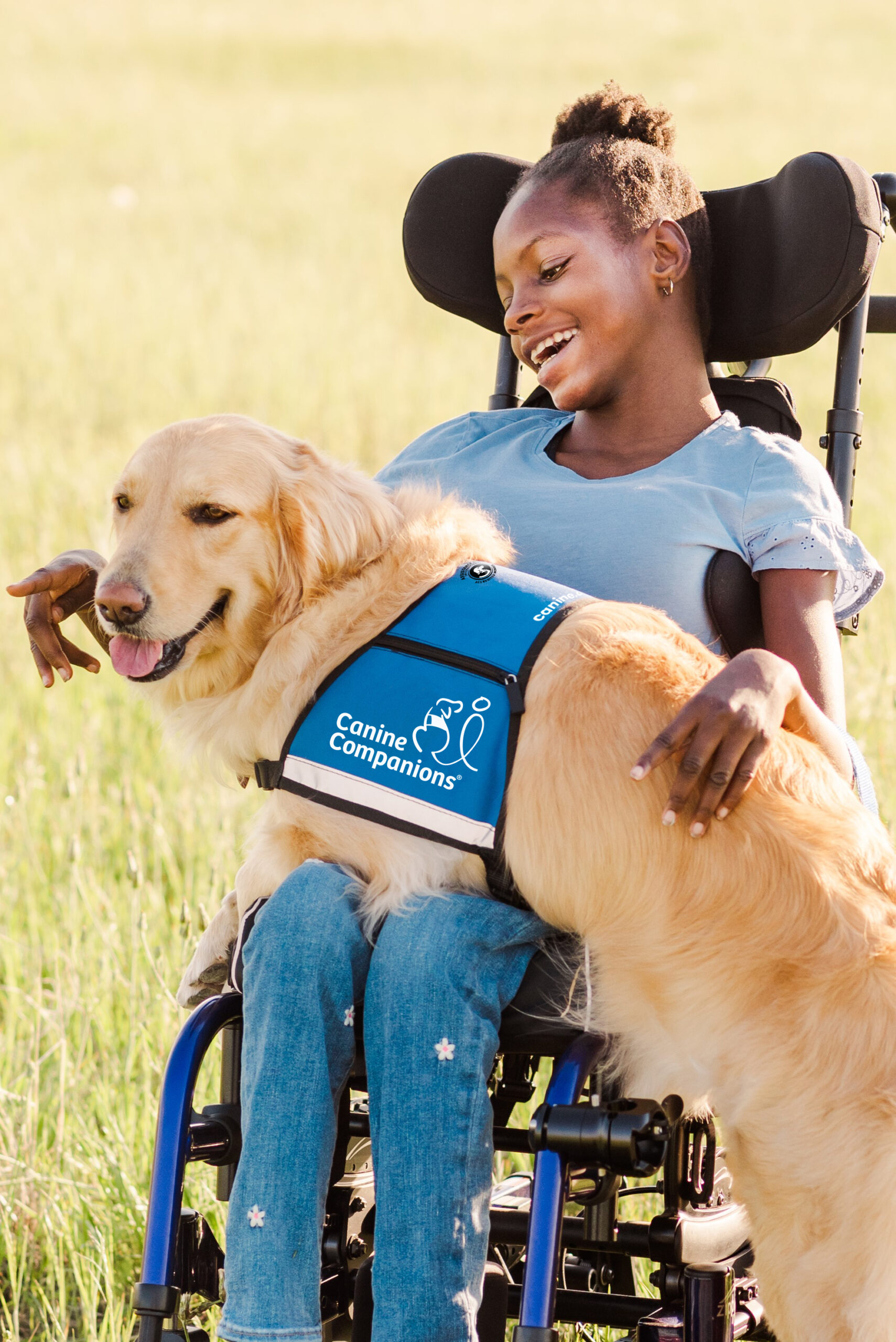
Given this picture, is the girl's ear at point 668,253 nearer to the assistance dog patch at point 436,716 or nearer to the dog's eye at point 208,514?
the assistance dog patch at point 436,716

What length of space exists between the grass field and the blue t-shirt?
95 centimetres

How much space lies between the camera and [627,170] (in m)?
2.34

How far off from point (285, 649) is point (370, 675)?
0.60 feet

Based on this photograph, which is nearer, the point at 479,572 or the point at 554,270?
the point at 479,572

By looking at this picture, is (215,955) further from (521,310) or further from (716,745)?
(521,310)

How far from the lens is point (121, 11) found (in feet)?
85.5

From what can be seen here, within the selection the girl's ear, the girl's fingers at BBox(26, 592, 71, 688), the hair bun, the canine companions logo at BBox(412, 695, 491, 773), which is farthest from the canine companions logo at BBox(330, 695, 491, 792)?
the hair bun

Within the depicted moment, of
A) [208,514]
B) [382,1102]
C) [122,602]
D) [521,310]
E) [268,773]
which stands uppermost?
[521,310]

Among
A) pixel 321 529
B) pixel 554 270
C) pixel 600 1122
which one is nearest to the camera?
pixel 600 1122

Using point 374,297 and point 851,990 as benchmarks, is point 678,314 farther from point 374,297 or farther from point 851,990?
point 374,297

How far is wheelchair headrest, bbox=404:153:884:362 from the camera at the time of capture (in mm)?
2309

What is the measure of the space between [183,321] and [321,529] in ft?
27.3

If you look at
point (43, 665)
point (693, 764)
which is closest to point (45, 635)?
point (43, 665)

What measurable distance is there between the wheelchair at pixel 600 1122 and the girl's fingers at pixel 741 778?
0.29 m
